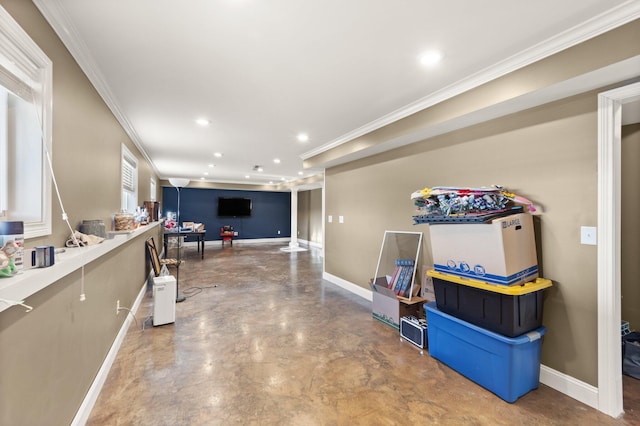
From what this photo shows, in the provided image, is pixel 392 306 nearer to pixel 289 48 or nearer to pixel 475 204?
pixel 475 204

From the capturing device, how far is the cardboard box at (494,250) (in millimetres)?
1929

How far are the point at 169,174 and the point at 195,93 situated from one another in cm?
670

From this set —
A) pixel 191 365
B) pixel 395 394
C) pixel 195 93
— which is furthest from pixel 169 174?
pixel 395 394

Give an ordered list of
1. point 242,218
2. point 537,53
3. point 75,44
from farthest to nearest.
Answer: point 242,218 → point 537,53 → point 75,44

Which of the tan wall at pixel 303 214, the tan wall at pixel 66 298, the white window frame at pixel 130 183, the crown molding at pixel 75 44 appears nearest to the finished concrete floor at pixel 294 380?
the tan wall at pixel 66 298

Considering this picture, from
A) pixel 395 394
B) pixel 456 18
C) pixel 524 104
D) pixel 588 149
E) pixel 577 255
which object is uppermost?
pixel 456 18

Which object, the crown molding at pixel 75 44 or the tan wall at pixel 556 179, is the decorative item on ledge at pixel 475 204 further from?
the crown molding at pixel 75 44

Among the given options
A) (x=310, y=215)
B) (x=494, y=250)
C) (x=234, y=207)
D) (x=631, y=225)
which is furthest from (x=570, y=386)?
(x=234, y=207)

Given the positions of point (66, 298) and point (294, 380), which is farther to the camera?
point (294, 380)

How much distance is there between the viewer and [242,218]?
10602 mm

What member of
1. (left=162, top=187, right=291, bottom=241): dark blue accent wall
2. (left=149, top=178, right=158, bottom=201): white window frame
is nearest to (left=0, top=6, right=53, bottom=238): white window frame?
(left=149, top=178, right=158, bottom=201): white window frame

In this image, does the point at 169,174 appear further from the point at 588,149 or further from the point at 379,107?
the point at 588,149

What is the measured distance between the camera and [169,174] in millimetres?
8375

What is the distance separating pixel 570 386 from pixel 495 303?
0.82 meters
